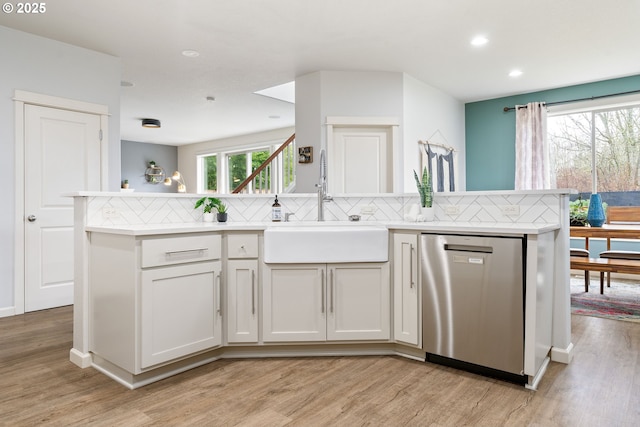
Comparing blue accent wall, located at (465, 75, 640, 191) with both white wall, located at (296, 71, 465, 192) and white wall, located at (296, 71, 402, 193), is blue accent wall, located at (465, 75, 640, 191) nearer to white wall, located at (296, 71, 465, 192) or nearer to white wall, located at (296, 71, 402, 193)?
white wall, located at (296, 71, 465, 192)

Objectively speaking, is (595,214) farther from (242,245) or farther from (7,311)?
(7,311)

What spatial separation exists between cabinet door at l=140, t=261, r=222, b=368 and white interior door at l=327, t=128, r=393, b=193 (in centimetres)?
286

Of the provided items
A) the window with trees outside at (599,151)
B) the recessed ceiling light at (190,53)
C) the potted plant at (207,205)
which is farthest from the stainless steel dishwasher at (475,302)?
the window with trees outside at (599,151)

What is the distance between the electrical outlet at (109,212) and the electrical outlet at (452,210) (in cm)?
224

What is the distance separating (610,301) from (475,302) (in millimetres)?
2904

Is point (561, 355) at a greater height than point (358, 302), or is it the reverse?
point (358, 302)

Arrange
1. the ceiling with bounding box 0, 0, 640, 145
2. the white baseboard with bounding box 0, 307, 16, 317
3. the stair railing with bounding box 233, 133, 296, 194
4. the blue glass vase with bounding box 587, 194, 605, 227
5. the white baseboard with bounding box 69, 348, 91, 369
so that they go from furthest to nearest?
the stair railing with bounding box 233, 133, 296, 194 → the blue glass vase with bounding box 587, 194, 605, 227 → the white baseboard with bounding box 0, 307, 16, 317 → the ceiling with bounding box 0, 0, 640, 145 → the white baseboard with bounding box 69, 348, 91, 369

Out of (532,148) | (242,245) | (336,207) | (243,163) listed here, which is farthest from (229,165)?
(242,245)

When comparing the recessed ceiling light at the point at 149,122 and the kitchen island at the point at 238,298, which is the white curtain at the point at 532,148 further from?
the recessed ceiling light at the point at 149,122

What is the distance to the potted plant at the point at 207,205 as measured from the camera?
2.91 m

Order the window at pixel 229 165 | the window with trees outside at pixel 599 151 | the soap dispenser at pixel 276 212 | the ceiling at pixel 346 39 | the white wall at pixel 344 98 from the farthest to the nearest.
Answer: the window at pixel 229 165
the window with trees outside at pixel 599 151
the white wall at pixel 344 98
the ceiling at pixel 346 39
the soap dispenser at pixel 276 212

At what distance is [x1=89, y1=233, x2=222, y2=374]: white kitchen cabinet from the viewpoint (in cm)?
215

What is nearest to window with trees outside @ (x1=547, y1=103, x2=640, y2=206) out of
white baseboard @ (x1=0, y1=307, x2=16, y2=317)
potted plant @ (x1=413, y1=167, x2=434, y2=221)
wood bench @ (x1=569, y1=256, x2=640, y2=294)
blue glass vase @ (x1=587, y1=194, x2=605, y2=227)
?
blue glass vase @ (x1=587, y1=194, x2=605, y2=227)

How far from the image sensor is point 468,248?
7.59ft
